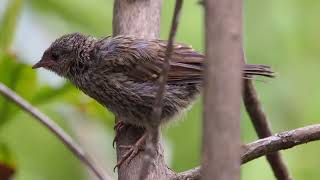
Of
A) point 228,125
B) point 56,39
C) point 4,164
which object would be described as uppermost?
point 56,39

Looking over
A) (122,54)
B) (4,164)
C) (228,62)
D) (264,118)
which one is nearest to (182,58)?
(122,54)

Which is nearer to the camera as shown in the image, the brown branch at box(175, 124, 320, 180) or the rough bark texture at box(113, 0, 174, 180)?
the brown branch at box(175, 124, 320, 180)

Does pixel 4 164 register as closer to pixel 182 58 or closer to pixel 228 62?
pixel 182 58

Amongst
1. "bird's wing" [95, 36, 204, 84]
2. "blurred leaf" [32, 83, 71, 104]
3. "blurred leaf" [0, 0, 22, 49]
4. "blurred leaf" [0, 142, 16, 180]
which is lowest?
"blurred leaf" [0, 142, 16, 180]

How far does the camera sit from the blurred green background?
3256 millimetres

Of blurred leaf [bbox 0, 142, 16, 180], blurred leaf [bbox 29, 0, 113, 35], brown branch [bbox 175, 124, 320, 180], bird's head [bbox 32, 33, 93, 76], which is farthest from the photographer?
blurred leaf [bbox 29, 0, 113, 35]

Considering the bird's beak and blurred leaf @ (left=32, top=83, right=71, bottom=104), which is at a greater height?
the bird's beak

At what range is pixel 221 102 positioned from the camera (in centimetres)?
105

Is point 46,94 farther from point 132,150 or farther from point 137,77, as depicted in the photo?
point 132,150

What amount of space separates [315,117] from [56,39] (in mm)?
1338

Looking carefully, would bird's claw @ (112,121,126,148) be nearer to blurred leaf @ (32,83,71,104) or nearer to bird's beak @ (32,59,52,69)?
blurred leaf @ (32,83,71,104)

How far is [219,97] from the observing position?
1048 mm

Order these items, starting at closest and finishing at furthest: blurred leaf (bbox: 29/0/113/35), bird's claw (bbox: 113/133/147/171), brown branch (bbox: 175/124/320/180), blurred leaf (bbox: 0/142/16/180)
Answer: brown branch (bbox: 175/124/320/180) < bird's claw (bbox: 113/133/147/171) < blurred leaf (bbox: 0/142/16/180) < blurred leaf (bbox: 29/0/113/35)

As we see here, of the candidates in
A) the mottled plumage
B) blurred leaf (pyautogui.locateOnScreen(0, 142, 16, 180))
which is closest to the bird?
the mottled plumage
